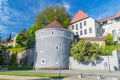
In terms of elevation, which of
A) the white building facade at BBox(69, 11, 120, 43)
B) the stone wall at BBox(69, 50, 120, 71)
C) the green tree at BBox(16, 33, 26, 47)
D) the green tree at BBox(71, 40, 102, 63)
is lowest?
the stone wall at BBox(69, 50, 120, 71)

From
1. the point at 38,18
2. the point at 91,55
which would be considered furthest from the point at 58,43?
the point at 38,18

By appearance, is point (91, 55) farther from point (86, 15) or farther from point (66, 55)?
point (86, 15)

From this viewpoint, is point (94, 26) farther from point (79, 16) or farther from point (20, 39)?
point (20, 39)

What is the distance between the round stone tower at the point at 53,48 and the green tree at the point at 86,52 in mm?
3927

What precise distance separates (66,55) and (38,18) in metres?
26.2

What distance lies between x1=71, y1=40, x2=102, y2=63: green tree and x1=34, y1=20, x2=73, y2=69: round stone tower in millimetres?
3927

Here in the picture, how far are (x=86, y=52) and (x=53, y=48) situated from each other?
9.08 metres

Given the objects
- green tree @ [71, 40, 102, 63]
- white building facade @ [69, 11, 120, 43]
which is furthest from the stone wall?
white building facade @ [69, 11, 120, 43]

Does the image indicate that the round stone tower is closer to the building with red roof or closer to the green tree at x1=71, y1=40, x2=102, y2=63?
the green tree at x1=71, y1=40, x2=102, y2=63

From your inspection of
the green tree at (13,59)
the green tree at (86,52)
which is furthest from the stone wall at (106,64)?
the green tree at (13,59)

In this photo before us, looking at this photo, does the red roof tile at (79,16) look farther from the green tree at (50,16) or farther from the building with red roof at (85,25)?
the green tree at (50,16)

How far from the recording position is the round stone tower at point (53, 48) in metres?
45.8

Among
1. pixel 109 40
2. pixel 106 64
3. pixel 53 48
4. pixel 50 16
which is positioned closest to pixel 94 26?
pixel 109 40

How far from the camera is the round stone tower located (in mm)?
45844
